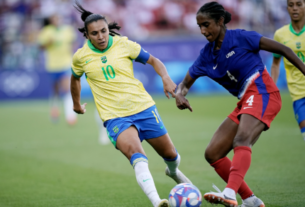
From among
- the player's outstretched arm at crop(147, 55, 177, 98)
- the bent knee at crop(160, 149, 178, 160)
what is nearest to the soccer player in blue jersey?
the player's outstretched arm at crop(147, 55, 177, 98)

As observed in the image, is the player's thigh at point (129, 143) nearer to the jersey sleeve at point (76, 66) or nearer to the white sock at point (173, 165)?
the white sock at point (173, 165)

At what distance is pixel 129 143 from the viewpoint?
15.8ft

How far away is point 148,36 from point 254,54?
17665 mm

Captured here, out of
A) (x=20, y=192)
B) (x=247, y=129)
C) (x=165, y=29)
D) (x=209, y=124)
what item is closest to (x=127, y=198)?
(x=20, y=192)

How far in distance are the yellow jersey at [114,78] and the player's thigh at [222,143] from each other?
0.90 m

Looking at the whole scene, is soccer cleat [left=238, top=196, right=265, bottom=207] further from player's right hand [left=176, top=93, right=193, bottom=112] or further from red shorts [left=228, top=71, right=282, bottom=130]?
player's right hand [left=176, top=93, right=193, bottom=112]

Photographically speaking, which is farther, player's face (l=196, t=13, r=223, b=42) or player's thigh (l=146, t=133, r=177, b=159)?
player's thigh (l=146, t=133, r=177, b=159)

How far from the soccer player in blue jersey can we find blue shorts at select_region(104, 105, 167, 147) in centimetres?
39

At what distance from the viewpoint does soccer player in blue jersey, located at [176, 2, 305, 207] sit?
4.45 meters

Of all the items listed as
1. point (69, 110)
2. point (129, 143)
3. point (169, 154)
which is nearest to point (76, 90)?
point (129, 143)

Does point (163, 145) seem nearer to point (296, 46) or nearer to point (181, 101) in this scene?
point (181, 101)

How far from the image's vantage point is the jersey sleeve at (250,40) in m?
4.61

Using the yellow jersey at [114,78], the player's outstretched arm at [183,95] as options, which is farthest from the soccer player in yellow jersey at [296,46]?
Answer: the yellow jersey at [114,78]

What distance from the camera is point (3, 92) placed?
2009cm
